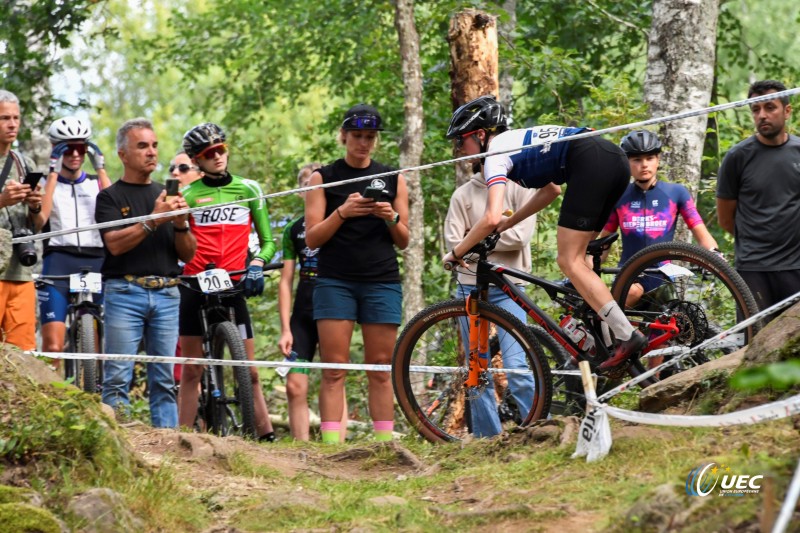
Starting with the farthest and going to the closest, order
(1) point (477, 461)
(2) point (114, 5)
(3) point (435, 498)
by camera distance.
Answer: (2) point (114, 5), (1) point (477, 461), (3) point (435, 498)

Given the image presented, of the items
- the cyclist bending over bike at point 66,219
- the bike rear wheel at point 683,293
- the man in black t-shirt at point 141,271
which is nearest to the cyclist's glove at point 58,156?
the cyclist bending over bike at point 66,219

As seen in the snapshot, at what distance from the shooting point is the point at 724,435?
184 inches

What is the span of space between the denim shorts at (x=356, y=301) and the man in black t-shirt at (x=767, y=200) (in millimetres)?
2296

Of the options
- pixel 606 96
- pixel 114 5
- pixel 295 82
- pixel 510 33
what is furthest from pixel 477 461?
pixel 114 5

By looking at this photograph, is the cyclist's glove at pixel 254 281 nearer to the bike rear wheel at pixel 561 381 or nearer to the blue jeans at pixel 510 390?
the blue jeans at pixel 510 390

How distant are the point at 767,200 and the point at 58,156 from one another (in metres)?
5.09

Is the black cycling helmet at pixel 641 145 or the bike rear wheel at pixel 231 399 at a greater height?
the black cycling helmet at pixel 641 145

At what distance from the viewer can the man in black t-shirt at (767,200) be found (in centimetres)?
700

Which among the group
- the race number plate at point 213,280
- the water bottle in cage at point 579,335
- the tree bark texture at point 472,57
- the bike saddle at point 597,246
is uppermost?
the tree bark texture at point 472,57

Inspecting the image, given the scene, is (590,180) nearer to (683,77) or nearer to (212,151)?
(212,151)

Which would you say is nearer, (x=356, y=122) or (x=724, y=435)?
(x=724, y=435)

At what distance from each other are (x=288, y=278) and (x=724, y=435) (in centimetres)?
427

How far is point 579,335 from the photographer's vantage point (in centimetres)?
629

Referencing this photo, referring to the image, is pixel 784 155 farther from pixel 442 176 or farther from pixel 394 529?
pixel 442 176
